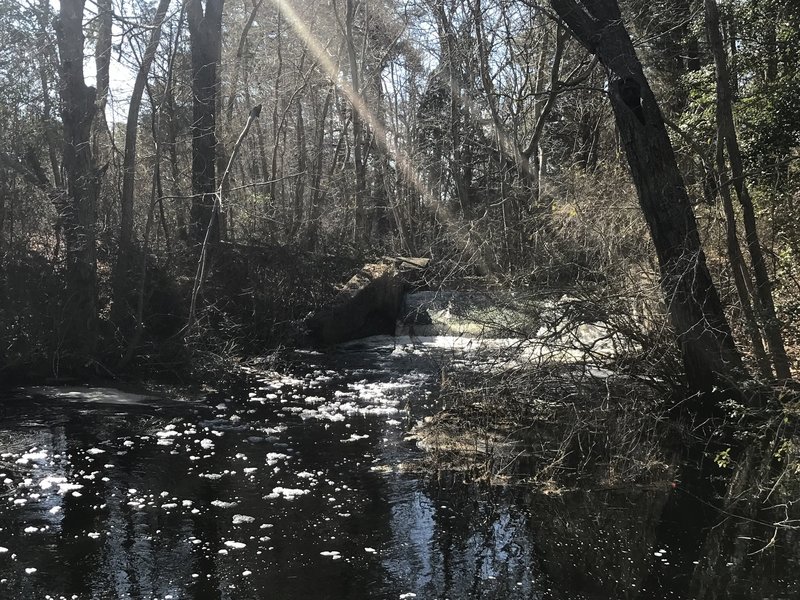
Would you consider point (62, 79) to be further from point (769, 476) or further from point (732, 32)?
point (769, 476)

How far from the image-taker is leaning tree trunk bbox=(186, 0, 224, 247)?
688 inches

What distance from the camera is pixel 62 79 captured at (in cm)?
1424

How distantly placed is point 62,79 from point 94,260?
3.52m

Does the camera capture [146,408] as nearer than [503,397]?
No

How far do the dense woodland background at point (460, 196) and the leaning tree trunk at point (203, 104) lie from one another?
0.17 ft

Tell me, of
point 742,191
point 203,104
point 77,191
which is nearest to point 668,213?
point 742,191

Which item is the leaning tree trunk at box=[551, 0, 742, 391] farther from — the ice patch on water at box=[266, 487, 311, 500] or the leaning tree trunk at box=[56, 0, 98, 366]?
the leaning tree trunk at box=[56, 0, 98, 366]

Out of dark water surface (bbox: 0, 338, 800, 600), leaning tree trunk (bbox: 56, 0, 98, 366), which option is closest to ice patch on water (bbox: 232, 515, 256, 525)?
dark water surface (bbox: 0, 338, 800, 600)

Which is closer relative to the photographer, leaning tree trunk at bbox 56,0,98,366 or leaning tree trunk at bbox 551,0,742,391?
leaning tree trunk at bbox 551,0,742,391

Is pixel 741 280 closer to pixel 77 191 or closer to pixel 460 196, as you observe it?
pixel 77 191

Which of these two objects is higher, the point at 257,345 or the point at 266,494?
→ the point at 257,345

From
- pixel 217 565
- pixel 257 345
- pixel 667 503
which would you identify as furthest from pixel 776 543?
pixel 257 345

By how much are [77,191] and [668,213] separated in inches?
389

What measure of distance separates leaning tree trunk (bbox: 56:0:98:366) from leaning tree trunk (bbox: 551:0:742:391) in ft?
29.2
